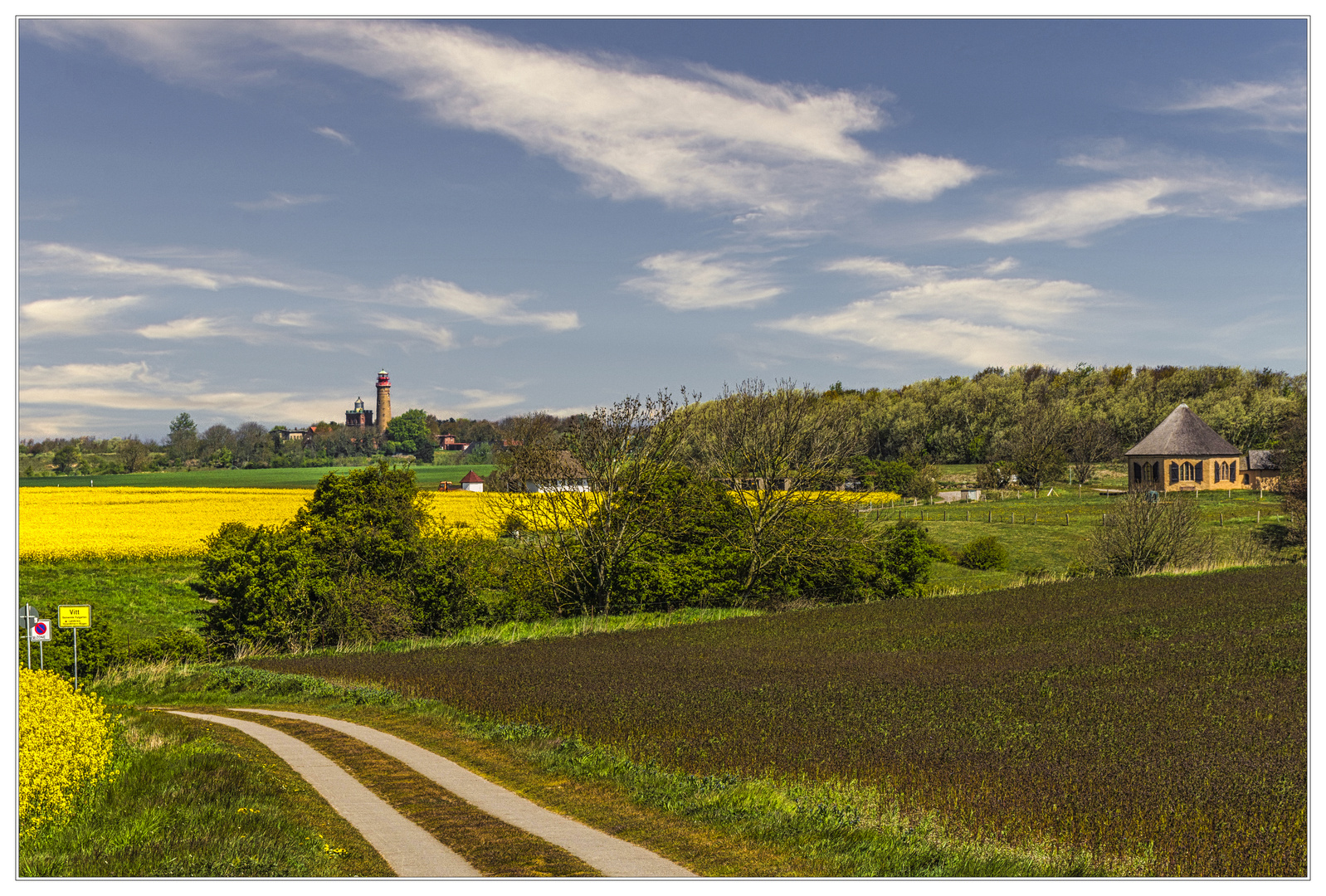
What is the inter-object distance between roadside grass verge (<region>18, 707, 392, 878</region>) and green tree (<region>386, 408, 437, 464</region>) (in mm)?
107162

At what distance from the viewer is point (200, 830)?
9164 mm

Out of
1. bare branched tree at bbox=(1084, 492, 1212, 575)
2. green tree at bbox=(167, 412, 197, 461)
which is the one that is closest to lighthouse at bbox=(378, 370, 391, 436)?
green tree at bbox=(167, 412, 197, 461)

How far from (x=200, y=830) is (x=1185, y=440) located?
96.0m

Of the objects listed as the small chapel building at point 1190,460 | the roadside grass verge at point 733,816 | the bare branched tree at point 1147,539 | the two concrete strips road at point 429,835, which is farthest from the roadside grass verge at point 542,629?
the small chapel building at point 1190,460

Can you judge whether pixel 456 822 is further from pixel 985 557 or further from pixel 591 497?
pixel 985 557

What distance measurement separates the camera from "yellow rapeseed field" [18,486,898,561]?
153 feet

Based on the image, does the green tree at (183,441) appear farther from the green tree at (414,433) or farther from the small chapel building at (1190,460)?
the small chapel building at (1190,460)

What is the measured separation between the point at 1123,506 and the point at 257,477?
83.0 m

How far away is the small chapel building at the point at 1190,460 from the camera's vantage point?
87.4 metres

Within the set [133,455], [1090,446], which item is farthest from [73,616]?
[1090,446]

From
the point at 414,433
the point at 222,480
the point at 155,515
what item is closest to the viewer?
the point at 155,515

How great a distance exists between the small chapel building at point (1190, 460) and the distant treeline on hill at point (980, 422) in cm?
687

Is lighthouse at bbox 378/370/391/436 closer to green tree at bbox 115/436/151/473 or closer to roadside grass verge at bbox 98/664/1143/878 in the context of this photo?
green tree at bbox 115/436/151/473

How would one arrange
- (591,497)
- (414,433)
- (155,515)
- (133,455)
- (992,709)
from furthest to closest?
1. (414,433)
2. (133,455)
3. (155,515)
4. (591,497)
5. (992,709)
